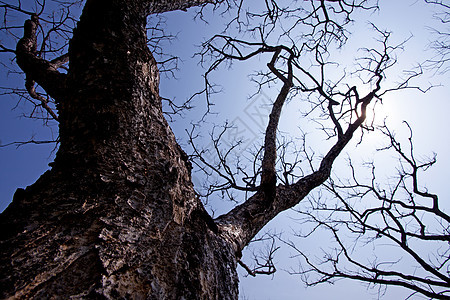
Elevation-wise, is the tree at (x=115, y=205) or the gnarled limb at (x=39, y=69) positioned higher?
the gnarled limb at (x=39, y=69)

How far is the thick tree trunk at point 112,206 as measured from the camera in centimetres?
61

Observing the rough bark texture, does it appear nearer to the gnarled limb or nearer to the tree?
the tree

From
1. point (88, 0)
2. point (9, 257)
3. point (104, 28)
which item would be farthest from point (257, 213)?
point (88, 0)

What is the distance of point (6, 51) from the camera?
9.75 feet

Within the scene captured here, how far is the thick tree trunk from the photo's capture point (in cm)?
61

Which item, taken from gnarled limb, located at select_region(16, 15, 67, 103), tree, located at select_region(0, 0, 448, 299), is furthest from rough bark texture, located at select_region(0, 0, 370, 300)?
gnarled limb, located at select_region(16, 15, 67, 103)

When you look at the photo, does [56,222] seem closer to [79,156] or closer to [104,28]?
[79,156]

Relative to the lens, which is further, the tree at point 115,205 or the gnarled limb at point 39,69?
the gnarled limb at point 39,69

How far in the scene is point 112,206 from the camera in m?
0.79

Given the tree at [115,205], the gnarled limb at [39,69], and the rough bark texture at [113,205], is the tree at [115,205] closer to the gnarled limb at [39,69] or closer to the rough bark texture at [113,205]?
the rough bark texture at [113,205]

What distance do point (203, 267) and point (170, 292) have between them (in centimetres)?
17

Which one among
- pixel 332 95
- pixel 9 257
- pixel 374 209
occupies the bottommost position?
pixel 9 257

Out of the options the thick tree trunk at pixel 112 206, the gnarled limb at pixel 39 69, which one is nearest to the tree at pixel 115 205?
the thick tree trunk at pixel 112 206

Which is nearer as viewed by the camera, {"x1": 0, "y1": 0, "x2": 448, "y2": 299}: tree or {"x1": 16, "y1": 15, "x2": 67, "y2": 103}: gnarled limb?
{"x1": 0, "y1": 0, "x2": 448, "y2": 299}: tree
